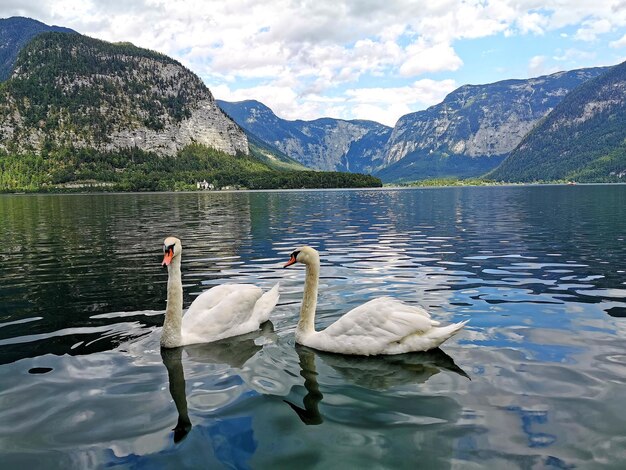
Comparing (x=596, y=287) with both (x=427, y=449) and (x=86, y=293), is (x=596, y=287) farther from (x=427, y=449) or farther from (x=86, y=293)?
(x=86, y=293)

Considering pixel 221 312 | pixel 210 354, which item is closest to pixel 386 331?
pixel 210 354

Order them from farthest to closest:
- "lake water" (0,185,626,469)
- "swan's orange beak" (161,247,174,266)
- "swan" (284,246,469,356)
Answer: "swan" (284,246,469,356), "swan's orange beak" (161,247,174,266), "lake water" (0,185,626,469)

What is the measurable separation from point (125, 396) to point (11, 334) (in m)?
6.26

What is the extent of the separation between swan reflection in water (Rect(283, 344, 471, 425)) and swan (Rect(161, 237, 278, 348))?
207 centimetres

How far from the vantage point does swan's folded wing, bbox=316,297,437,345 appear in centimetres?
1042

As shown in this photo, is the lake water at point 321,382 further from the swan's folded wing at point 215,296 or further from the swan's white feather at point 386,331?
the swan's folded wing at point 215,296

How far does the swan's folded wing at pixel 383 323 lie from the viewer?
10422 mm

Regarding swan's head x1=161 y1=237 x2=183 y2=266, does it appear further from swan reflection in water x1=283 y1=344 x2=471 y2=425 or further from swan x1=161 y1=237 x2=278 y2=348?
swan reflection in water x1=283 y1=344 x2=471 y2=425

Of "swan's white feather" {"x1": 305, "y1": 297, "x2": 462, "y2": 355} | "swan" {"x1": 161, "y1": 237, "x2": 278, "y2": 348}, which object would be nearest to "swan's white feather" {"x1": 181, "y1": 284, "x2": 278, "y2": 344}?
"swan" {"x1": 161, "y1": 237, "x2": 278, "y2": 348}

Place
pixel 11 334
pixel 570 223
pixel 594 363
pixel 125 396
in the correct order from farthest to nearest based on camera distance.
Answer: pixel 570 223 < pixel 11 334 < pixel 594 363 < pixel 125 396

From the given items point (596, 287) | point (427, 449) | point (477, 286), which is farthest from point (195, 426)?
point (596, 287)

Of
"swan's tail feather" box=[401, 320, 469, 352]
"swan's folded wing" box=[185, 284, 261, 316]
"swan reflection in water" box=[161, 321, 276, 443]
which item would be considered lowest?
"swan reflection in water" box=[161, 321, 276, 443]

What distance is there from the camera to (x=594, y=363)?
10148 millimetres

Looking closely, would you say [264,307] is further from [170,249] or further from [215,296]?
[170,249]
